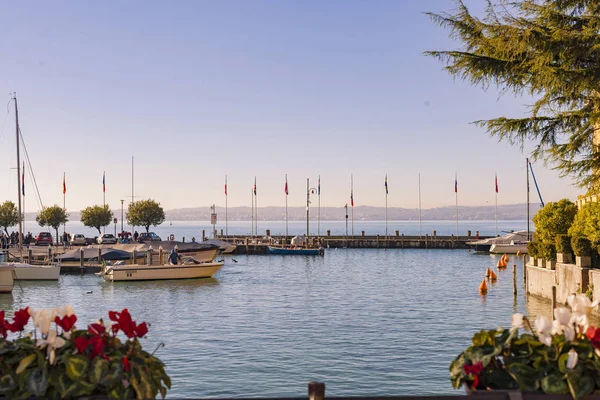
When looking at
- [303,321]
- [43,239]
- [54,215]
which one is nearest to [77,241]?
[43,239]

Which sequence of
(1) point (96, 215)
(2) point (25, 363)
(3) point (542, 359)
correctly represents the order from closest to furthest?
(2) point (25, 363), (3) point (542, 359), (1) point (96, 215)

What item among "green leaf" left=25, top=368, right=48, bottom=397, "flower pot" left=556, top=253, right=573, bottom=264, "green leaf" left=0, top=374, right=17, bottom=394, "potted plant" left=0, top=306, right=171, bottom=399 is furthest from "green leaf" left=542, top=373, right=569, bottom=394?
"flower pot" left=556, top=253, right=573, bottom=264

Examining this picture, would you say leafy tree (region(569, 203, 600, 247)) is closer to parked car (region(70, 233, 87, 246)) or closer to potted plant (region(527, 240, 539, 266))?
potted plant (region(527, 240, 539, 266))

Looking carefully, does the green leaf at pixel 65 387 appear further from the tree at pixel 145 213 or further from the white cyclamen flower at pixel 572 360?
the tree at pixel 145 213

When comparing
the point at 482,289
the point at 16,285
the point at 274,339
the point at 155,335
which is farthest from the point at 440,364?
the point at 16,285

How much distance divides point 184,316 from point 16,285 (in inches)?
785

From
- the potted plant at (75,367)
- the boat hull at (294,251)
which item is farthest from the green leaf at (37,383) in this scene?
the boat hull at (294,251)

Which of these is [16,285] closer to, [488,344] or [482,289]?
[482,289]

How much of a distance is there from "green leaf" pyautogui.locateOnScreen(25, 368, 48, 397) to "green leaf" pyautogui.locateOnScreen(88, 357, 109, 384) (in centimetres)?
44

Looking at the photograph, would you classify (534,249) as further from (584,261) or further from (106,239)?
(106,239)

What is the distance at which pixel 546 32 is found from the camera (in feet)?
77.6

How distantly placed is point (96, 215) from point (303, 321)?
8290 cm

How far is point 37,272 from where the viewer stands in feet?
169

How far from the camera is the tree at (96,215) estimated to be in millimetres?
109000
